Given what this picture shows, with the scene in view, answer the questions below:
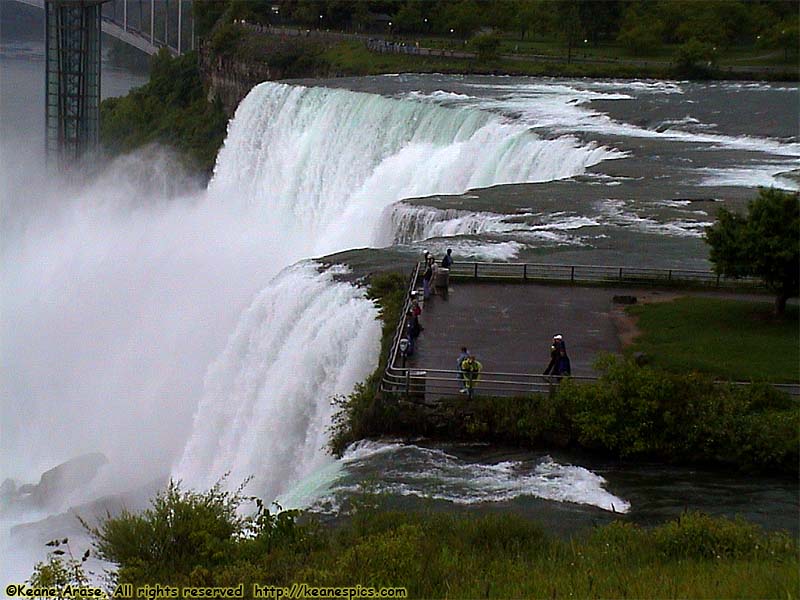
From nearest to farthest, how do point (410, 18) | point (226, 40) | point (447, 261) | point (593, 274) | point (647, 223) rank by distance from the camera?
point (447, 261), point (593, 274), point (647, 223), point (226, 40), point (410, 18)

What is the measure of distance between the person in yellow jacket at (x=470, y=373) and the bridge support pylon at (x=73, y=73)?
144ft

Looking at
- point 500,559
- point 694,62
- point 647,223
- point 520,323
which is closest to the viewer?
point 500,559

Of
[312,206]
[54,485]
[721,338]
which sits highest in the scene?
[312,206]

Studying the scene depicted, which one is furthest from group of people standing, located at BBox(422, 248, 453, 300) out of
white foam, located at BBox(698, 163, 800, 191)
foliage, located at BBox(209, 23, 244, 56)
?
foliage, located at BBox(209, 23, 244, 56)

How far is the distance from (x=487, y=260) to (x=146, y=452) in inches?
311

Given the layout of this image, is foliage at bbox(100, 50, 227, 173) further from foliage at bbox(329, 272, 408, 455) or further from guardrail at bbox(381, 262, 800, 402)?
foliage at bbox(329, 272, 408, 455)

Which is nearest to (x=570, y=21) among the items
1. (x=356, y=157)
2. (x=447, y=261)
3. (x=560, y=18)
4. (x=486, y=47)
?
(x=560, y=18)

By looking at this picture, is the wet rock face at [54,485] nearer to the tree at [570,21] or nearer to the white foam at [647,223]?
the white foam at [647,223]

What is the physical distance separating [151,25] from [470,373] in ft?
246

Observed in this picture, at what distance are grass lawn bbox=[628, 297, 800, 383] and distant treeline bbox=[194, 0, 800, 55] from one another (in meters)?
46.8

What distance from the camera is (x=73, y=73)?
195 feet

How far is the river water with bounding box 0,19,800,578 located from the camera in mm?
16688

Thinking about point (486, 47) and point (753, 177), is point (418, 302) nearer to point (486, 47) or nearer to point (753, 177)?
point (753, 177)

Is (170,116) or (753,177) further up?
(170,116)
